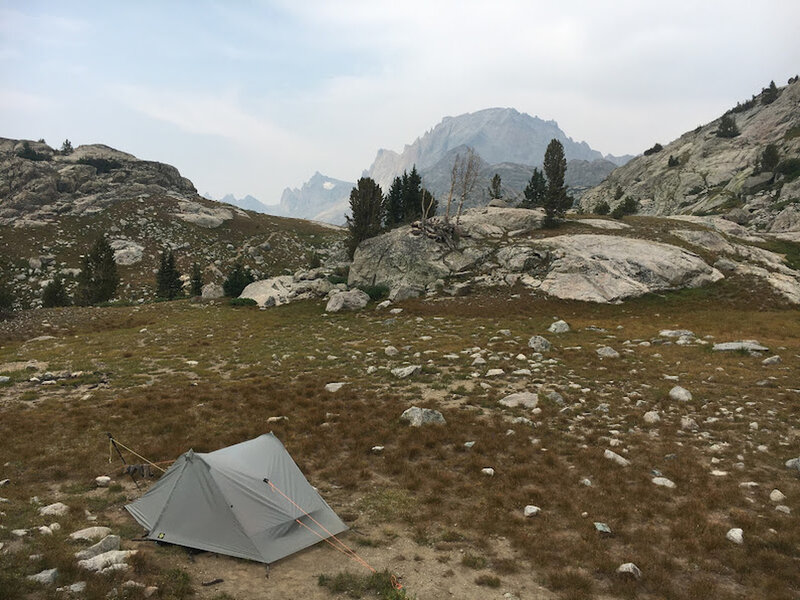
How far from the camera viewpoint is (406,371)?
66.0 ft

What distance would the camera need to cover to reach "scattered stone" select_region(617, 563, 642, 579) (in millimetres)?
7527

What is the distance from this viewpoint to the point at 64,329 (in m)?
34.8

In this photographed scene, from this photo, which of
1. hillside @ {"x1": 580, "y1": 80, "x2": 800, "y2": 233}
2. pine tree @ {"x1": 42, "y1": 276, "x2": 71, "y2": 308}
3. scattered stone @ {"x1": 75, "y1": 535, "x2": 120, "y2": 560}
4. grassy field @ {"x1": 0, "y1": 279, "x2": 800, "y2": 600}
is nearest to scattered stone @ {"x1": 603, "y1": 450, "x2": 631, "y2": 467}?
grassy field @ {"x1": 0, "y1": 279, "x2": 800, "y2": 600}

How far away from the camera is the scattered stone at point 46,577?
256 inches

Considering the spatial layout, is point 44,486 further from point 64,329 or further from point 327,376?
point 64,329

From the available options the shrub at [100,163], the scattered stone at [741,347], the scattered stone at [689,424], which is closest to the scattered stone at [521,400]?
the scattered stone at [689,424]

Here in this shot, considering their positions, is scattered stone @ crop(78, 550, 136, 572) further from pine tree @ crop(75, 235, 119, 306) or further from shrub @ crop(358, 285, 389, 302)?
pine tree @ crop(75, 235, 119, 306)

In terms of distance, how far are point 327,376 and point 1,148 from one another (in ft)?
502

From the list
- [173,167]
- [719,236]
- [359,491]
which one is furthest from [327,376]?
[173,167]

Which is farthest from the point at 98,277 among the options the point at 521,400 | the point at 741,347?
the point at 741,347

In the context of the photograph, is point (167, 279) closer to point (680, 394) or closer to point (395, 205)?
point (395, 205)

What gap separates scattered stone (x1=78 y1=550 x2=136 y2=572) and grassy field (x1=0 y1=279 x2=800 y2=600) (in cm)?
19

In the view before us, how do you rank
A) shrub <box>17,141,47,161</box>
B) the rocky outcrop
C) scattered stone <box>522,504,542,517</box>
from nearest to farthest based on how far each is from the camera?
scattered stone <box>522,504,542,517</box>
the rocky outcrop
shrub <box>17,141,47,161</box>

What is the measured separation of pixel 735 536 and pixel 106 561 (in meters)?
12.6
